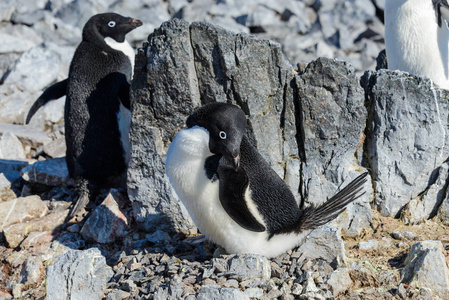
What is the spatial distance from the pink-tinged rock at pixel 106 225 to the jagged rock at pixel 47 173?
3.00 ft

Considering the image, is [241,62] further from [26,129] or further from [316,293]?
[26,129]

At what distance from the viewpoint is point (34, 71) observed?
800cm

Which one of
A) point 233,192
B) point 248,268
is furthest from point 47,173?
point 248,268

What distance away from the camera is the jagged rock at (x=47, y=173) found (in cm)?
488

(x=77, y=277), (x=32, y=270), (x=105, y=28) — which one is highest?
(x=105, y=28)

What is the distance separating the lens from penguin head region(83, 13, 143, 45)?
506cm

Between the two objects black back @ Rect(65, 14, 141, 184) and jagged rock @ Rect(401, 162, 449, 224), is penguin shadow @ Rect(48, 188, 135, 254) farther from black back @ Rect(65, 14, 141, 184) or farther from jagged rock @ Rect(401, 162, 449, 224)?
jagged rock @ Rect(401, 162, 449, 224)

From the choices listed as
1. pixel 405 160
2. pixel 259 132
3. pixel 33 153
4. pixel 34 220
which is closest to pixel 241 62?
pixel 259 132

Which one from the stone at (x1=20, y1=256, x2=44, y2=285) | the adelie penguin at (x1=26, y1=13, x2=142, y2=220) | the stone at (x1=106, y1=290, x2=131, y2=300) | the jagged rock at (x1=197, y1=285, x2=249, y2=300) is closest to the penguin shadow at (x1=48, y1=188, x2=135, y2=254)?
the stone at (x1=20, y1=256, x2=44, y2=285)

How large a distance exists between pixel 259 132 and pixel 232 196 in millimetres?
835

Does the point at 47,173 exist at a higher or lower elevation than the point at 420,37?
lower

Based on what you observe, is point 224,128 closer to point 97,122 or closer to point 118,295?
point 118,295

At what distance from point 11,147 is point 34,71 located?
2.22 meters

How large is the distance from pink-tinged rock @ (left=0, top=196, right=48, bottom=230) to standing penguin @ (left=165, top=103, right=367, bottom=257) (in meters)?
1.71
